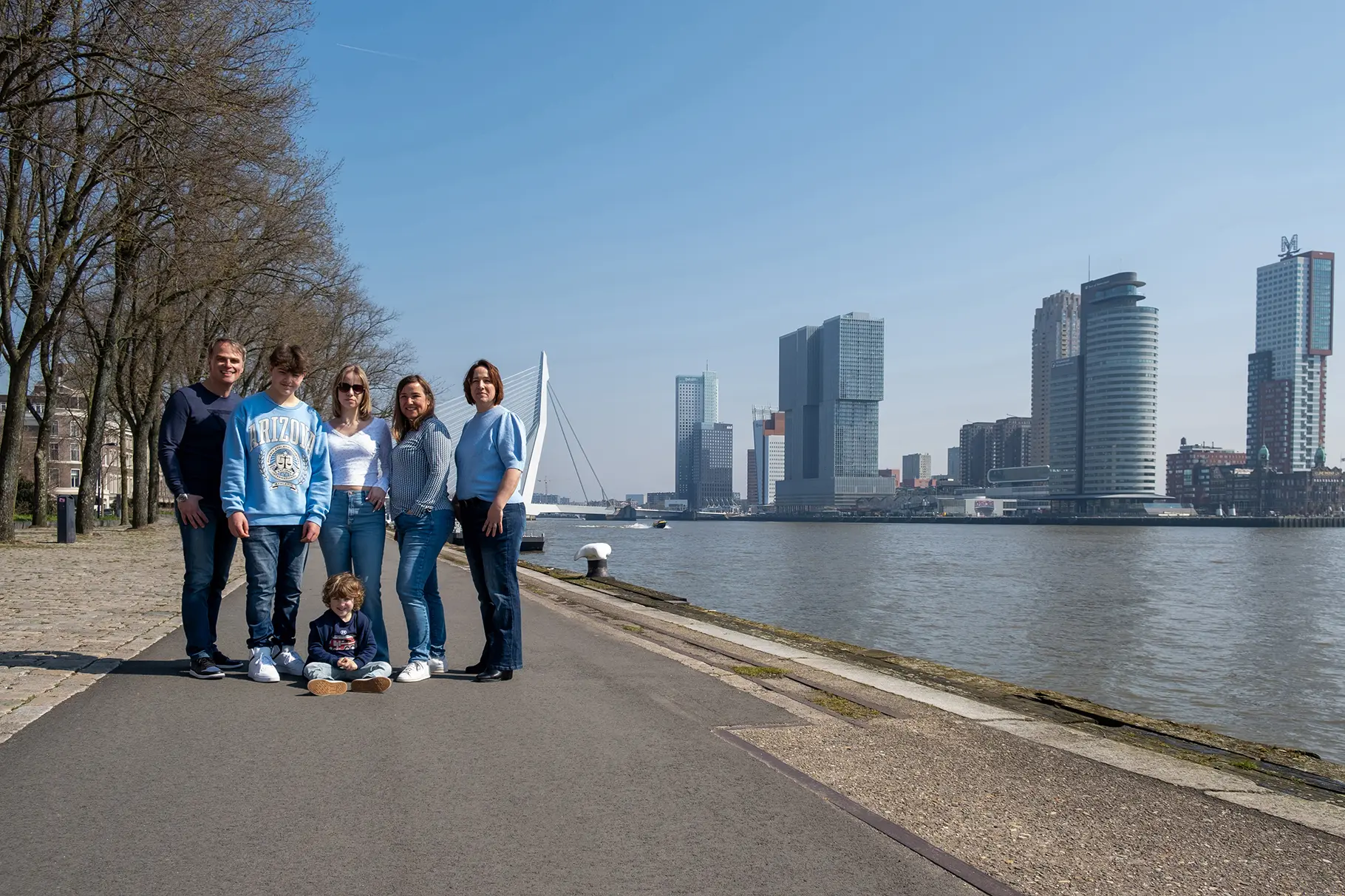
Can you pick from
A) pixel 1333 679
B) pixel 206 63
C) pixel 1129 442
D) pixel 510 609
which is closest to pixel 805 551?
pixel 1333 679

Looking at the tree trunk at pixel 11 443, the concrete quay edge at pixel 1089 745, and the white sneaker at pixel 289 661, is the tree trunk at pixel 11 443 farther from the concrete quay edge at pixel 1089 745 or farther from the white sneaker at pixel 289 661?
the white sneaker at pixel 289 661

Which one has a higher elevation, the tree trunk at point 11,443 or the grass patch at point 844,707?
the tree trunk at point 11,443

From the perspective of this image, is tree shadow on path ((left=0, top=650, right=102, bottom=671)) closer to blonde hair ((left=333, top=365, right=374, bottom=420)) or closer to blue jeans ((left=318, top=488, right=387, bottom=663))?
blue jeans ((left=318, top=488, right=387, bottom=663))

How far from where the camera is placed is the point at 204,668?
22.3 feet

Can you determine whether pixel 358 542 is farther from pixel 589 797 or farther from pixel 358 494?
pixel 589 797

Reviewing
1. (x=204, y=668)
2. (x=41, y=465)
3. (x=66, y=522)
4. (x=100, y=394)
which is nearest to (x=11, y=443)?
(x=66, y=522)

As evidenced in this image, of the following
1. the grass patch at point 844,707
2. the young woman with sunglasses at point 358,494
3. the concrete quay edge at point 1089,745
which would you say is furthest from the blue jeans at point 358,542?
the concrete quay edge at point 1089,745

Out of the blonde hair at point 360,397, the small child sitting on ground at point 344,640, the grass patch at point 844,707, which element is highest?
the blonde hair at point 360,397

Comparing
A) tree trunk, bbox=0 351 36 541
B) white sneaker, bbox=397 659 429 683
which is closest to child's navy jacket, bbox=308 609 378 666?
white sneaker, bbox=397 659 429 683

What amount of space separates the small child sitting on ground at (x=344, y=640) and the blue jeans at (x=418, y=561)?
27 centimetres

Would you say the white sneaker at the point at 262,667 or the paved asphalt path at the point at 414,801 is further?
the white sneaker at the point at 262,667

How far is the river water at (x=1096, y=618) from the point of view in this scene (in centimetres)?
1448

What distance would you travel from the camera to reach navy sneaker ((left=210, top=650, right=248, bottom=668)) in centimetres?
699

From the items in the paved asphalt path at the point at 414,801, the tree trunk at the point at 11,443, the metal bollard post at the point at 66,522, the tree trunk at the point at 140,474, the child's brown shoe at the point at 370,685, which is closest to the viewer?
the paved asphalt path at the point at 414,801
